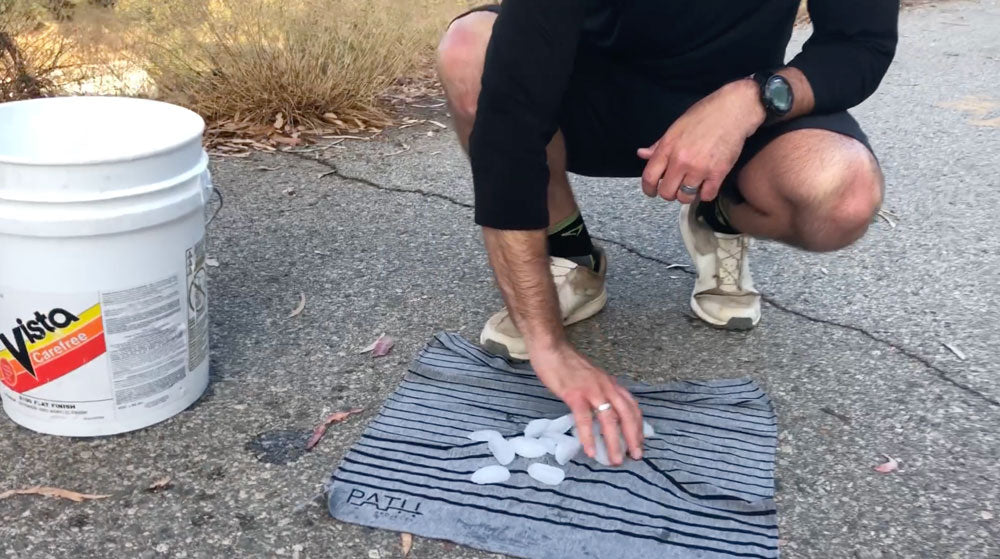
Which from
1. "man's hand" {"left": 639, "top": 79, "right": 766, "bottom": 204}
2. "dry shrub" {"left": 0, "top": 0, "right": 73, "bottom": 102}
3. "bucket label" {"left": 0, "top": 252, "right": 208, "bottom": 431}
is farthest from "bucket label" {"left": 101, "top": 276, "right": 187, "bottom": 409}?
"dry shrub" {"left": 0, "top": 0, "right": 73, "bottom": 102}

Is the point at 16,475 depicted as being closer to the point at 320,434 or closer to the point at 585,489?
the point at 320,434

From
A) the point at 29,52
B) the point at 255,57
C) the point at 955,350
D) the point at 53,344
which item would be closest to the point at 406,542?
the point at 53,344

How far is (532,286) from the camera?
1.59 m

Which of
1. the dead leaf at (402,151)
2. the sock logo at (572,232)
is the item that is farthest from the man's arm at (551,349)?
the dead leaf at (402,151)

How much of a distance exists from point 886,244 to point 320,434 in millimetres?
1731

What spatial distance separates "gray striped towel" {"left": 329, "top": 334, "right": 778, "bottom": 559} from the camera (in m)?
1.38

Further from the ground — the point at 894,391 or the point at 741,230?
the point at 741,230

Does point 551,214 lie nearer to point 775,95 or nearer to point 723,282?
point 723,282

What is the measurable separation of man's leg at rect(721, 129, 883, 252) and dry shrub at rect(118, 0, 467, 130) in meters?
2.11

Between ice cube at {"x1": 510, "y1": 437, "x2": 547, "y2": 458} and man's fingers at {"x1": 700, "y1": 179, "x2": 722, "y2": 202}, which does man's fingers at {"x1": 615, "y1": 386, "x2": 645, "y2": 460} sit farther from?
man's fingers at {"x1": 700, "y1": 179, "x2": 722, "y2": 202}

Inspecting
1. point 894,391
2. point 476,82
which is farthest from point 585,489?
point 476,82

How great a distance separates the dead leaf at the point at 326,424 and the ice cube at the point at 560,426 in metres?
0.37

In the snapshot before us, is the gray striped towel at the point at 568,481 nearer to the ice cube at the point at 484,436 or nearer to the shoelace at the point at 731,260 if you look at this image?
the ice cube at the point at 484,436

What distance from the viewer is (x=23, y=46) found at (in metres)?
3.47
